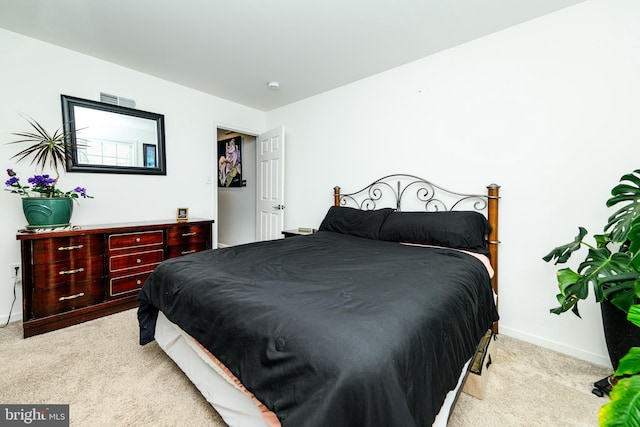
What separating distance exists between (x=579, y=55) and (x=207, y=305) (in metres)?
2.95

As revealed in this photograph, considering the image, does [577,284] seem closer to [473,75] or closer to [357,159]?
[473,75]

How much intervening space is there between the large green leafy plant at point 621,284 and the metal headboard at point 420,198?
65cm

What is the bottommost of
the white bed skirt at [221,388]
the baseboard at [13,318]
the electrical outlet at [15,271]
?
the baseboard at [13,318]

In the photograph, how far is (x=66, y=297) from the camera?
2256mm

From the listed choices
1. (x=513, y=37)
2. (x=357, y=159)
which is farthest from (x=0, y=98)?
(x=513, y=37)

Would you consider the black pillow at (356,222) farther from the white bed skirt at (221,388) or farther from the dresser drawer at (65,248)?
the dresser drawer at (65,248)

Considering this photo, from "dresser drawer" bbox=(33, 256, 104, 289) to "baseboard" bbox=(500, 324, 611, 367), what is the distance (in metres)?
3.65

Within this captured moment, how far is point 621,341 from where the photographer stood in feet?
4.96

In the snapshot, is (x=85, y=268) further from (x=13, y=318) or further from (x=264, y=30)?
(x=264, y=30)

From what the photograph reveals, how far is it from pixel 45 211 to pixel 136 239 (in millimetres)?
693

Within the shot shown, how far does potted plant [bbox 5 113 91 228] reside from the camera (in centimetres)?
220

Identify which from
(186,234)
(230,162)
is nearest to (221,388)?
(186,234)

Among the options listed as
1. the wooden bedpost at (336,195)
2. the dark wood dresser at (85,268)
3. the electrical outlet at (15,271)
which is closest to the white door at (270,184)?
the wooden bedpost at (336,195)

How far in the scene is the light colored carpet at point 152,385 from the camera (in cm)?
135
